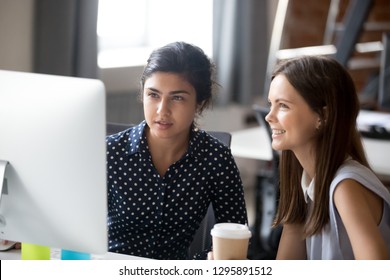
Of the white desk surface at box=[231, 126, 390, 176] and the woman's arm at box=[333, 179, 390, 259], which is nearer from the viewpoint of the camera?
the woman's arm at box=[333, 179, 390, 259]

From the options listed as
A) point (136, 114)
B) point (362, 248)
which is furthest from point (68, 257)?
point (136, 114)

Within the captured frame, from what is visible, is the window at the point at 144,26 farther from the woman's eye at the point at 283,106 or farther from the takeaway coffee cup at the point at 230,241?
the takeaway coffee cup at the point at 230,241

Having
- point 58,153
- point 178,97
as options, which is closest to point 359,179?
point 178,97

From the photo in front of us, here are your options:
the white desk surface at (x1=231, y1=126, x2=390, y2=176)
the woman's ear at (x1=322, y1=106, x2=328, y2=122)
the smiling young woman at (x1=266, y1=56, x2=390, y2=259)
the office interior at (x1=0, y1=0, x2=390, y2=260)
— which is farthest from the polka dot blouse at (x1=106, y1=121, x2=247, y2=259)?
the office interior at (x1=0, y1=0, x2=390, y2=260)

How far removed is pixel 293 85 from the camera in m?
1.56

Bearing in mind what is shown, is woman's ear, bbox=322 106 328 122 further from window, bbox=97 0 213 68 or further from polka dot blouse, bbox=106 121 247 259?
window, bbox=97 0 213 68

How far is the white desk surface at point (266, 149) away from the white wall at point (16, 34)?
1.04 metres

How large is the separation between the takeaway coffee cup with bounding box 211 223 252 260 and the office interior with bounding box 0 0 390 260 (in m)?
2.06

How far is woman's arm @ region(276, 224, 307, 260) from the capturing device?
1.67 meters

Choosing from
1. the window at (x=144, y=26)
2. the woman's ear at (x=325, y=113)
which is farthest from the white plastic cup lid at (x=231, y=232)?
the window at (x=144, y=26)

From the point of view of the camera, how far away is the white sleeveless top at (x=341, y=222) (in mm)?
1479

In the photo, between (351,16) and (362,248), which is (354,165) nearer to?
(362,248)

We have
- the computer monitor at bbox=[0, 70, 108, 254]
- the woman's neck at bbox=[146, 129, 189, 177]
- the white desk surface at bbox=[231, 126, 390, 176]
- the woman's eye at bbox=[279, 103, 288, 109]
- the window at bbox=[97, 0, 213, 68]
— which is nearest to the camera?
the computer monitor at bbox=[0, 70, 108, 254]
